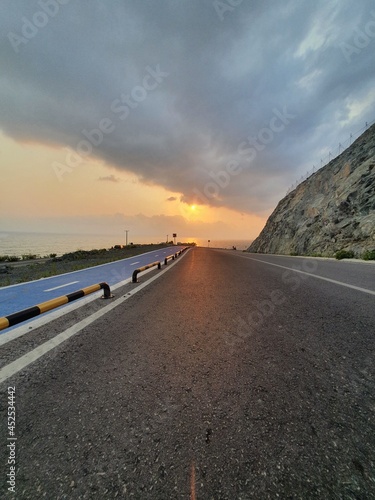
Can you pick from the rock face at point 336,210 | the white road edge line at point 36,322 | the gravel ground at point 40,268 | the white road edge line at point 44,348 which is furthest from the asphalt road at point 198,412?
the rock face at point 336,210

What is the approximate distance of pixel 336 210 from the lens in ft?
76.1

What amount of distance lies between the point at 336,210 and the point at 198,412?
26.8m

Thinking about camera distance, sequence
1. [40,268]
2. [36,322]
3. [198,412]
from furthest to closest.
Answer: [40,268]
[36,322]
[198,412]

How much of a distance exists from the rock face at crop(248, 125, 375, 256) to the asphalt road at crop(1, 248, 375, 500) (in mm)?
19113

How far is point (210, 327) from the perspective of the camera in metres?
3.57

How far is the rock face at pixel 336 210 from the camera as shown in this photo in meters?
19.8

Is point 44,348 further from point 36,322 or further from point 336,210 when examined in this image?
point 336,210

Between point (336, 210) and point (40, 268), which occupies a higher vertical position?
point (336, 210)

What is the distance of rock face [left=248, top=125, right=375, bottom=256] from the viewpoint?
65.1 feet

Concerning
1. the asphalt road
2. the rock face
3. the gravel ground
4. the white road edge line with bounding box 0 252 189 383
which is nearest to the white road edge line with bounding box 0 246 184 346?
the asphalt road

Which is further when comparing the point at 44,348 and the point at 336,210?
the point at 336,210

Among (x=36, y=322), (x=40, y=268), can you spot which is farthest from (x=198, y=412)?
(x=40, y=268)

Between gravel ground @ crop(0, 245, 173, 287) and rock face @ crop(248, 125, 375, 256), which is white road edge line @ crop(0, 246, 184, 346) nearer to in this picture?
gravel ground @ crop(0, 245, 173, 287)

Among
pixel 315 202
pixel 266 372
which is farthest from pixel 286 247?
pixel 266 372
